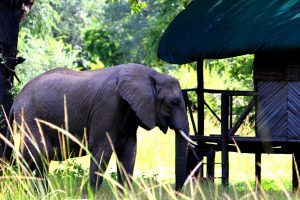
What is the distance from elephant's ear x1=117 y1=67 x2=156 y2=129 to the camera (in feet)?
33.8

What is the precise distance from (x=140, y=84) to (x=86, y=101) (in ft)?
2.34

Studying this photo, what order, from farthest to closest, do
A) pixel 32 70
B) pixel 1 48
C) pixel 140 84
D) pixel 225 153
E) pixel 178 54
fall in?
pixel 32 70
pixel 178 54
pixel 225 153
pixel 1 48
pixel 140 84

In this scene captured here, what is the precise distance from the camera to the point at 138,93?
1034 centimetres

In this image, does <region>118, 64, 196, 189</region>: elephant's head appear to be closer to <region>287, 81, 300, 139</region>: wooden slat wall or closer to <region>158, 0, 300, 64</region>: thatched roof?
<region>158, 0, 300, 64</region>: thatched roof

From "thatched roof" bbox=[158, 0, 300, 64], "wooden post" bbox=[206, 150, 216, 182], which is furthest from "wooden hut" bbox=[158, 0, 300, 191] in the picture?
"wooden post" bbox=[206, 150, 216, 182]

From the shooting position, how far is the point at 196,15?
1487 centimetres

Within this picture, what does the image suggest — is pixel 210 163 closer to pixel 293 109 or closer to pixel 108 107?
pixel 293 109

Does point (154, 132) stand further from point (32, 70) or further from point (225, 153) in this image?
point (225, 153)

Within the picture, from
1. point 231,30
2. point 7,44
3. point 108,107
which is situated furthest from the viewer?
point 231,30

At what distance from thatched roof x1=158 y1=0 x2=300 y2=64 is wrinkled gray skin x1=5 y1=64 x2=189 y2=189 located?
2.63 metres

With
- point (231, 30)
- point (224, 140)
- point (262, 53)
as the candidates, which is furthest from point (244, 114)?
point (231, 30)

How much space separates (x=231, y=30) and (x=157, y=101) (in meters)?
3.29

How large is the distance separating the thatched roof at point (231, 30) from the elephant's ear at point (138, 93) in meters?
2.89

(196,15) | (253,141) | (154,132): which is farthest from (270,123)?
(154,132)
